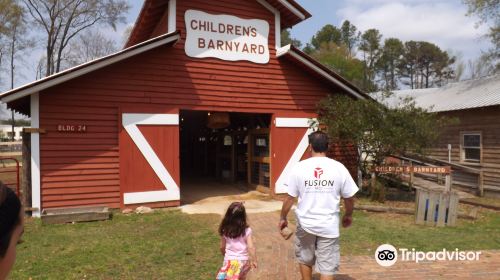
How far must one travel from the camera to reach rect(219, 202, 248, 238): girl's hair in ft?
14.5

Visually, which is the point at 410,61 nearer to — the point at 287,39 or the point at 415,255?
the point at 287,39

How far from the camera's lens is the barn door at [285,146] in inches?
514

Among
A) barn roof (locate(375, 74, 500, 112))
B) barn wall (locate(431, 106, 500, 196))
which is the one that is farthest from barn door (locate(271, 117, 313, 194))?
barn wall (locate(431, 106, 500, 196))

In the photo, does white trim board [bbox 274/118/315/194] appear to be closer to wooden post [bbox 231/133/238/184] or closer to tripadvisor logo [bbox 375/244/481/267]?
wooden post [bbox 231/133/238/184]

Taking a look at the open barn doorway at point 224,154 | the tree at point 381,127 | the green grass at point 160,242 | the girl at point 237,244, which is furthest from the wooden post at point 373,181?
the girl at point 237,244

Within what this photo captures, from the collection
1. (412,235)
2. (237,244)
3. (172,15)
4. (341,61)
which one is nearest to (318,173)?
(237,244)

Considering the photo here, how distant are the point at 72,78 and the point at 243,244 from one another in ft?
24.9

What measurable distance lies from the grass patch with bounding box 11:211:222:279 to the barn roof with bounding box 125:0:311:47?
251 inches

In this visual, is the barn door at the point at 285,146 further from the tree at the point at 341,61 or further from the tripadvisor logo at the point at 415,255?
the tree at the point at 341,61

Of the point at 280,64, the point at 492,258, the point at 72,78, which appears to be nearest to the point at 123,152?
the point at 72,78

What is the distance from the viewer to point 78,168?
10.5 meters

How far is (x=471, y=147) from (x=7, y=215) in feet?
63.8

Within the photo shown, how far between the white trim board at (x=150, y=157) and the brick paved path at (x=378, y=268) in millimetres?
4923

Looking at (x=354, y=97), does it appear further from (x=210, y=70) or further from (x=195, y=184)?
A: (x=195, y=184)
